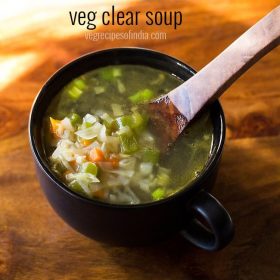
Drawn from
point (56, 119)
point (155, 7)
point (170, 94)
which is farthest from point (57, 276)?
point (155, 7)

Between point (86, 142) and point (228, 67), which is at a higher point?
point (228, 67)

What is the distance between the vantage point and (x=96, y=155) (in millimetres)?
1092

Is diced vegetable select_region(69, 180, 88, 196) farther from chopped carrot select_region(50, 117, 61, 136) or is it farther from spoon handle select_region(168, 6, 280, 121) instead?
spoon handle select_region(168, 6, 280, 121)

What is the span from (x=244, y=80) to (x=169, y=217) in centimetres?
60

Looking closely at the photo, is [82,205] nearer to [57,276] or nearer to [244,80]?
[57,276]

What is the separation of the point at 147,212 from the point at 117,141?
20 cm

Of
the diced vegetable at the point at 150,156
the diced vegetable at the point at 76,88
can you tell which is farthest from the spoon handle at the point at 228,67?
the diced vegetable at the point at 76,88

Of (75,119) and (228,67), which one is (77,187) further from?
(228,67)

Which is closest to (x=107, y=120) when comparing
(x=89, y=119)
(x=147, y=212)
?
(x=89, y=119)

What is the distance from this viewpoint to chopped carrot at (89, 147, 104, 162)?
3.58 ft

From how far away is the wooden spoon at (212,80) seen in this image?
3.51 ft

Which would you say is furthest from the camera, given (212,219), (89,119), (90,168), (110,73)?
(110,73)

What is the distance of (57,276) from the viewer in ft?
3.66

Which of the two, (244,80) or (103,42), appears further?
(103,42)
